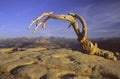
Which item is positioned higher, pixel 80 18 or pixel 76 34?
pixel 80 18

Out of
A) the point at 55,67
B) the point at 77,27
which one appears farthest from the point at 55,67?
the point at 77,27

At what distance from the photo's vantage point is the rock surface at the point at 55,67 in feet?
48.2

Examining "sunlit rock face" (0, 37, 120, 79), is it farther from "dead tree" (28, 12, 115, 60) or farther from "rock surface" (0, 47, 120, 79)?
"dead tree" (28, 12, 115, 60)

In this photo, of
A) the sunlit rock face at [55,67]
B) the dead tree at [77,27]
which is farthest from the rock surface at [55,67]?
the dead tree at [77,27]

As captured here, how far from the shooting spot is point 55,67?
54.3 ft

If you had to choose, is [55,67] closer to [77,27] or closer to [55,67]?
[55,67]

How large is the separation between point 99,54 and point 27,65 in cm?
805

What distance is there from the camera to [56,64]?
16.8 m

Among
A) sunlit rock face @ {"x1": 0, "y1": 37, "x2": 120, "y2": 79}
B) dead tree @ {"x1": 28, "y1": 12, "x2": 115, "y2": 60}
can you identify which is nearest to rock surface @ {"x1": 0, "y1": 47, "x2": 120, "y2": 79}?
sunlit rock face @ {"x1": 0, "y1": 37, "x2": 120, "y2": 79}

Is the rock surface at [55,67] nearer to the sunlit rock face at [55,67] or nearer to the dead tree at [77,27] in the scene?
the sunlit rock face at [55,67]

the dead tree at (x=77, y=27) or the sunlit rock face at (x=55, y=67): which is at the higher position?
the dead tree at (x=77, y=27)

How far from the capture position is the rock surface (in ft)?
48.2

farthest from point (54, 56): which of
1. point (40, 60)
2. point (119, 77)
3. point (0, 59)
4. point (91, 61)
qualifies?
point (119, 77)

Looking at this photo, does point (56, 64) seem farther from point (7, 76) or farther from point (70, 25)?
point (70, 25)
